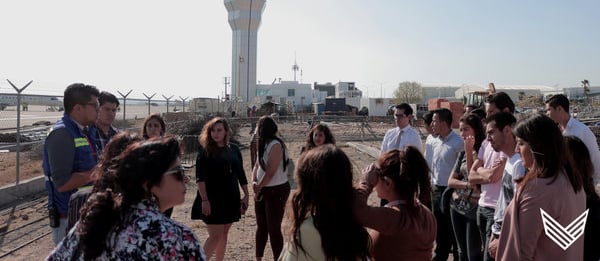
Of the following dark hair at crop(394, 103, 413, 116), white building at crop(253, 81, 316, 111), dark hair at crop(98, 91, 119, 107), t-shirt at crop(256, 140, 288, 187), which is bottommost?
t-shirt at crop(256, 140, 288, 187)

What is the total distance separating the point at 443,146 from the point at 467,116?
0.60 meters

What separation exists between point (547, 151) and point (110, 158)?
7.24 feet

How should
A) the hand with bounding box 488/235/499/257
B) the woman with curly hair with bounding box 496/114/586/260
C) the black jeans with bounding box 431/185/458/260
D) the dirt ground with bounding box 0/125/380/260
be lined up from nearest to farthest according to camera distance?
the woman with curly hair with bounding box 496/114/586/260, the hand with bounding box 488/235/499/257, the black jeans with bounding box 431/185/458/260, the dirt ground with bounding box 0/125/380/260

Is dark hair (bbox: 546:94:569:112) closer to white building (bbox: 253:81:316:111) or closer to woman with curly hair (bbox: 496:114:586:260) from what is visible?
woman with curly hair (bbox: 496:114:586:260)

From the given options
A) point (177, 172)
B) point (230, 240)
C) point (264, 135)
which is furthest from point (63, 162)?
point (230, 240)

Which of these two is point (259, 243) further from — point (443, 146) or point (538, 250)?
point (538, 250)

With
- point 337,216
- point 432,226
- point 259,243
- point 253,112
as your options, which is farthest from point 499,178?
point 253,112

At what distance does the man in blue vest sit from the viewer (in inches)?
117

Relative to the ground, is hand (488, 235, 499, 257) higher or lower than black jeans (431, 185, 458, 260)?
higher

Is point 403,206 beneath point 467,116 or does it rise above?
beneath

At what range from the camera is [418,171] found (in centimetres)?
230

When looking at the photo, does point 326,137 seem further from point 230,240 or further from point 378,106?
point 378,106

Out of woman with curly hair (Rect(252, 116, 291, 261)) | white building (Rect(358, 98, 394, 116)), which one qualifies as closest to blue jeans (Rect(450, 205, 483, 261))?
woman with curly hair (Rect(252, 116, 291, 261))

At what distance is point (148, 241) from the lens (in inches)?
61.1
